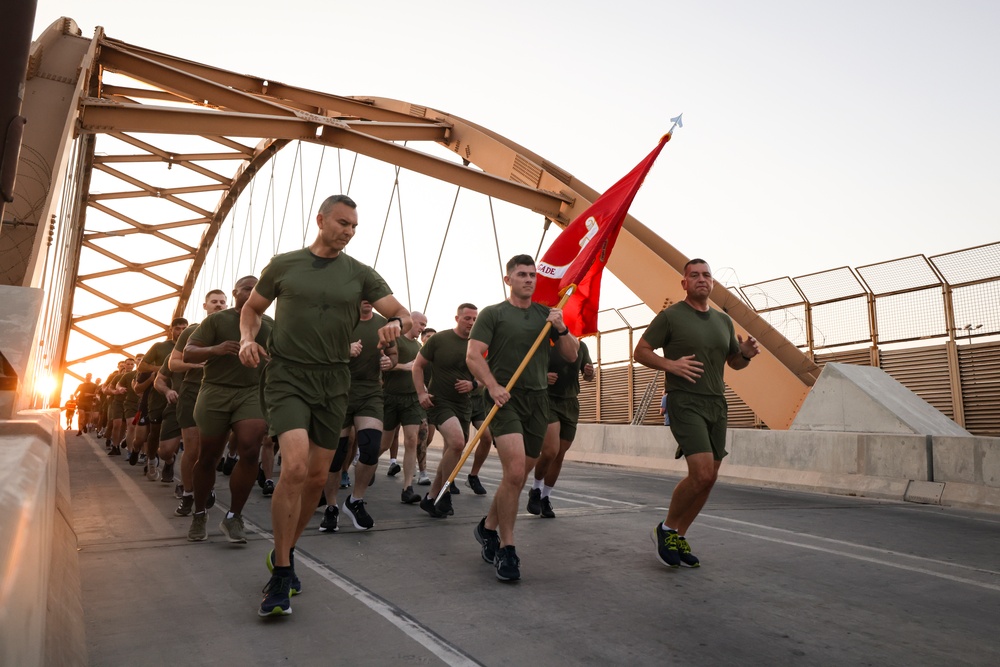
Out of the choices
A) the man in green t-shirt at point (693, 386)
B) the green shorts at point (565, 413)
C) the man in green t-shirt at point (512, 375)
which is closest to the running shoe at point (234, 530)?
the man in green t-shirt at point (512, 375)

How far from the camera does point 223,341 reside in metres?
6.11

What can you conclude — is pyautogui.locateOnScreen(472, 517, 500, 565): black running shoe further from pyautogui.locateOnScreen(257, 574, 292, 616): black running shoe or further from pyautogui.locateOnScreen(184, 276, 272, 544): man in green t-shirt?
pyautogui.locateOnScreen(184, 276, 272, 544): man in green t-shirt

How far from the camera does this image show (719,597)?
3.99 metres

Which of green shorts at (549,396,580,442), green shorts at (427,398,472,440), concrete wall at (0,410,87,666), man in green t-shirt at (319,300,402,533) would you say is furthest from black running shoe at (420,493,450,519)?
concrete wall at (0,410,87,666)

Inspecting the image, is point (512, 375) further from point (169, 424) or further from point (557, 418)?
point (169, 424)

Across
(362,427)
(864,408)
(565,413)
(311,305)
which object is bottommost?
(362,427)

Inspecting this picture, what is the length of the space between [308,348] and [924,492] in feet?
26.1

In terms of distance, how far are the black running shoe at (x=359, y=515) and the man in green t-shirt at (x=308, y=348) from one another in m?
2.15

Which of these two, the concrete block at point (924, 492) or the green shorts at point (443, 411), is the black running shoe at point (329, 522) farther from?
the concrete block at point (924, 492)

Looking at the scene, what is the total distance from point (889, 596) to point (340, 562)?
3129 millimetres

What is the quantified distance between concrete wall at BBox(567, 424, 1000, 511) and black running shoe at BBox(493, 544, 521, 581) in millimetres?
6401

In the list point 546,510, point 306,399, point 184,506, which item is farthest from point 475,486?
point 306,399

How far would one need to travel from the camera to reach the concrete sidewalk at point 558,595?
310 centimetres

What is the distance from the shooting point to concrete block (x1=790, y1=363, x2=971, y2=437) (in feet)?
33.1
